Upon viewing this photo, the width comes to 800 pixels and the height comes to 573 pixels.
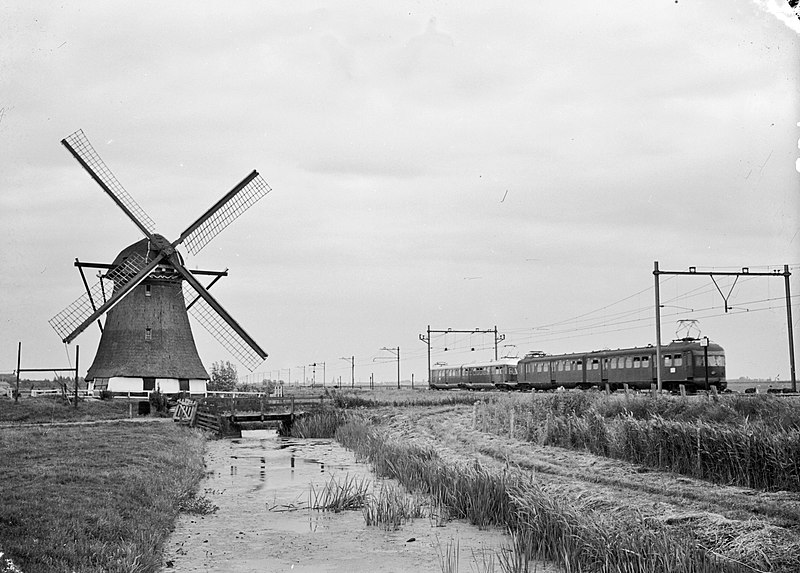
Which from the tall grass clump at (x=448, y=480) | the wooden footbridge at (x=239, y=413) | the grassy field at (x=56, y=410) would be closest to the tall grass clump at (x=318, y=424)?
the wooden footbridge at (x=239, y=413)

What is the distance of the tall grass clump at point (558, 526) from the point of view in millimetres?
10727

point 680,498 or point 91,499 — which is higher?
point 91,499

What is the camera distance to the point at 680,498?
16000mm

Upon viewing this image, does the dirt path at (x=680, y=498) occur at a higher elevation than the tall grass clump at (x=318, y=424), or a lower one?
higher

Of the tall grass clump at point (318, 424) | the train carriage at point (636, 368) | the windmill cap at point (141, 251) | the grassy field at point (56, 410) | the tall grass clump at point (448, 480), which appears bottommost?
the tall grass clump at point (318, 424)

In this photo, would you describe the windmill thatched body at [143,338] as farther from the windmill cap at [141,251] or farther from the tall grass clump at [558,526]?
the tall grass clump at [558,526]

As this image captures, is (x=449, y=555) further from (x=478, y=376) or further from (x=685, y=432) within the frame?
(x=478, y=376)

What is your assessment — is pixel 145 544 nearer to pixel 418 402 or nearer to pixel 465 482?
pixel 465 482

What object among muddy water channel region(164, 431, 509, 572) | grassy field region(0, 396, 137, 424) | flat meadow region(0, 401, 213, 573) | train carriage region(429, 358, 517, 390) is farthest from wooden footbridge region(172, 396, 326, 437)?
train carriage region(429, 358, 517, 390)

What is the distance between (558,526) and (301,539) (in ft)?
15.3

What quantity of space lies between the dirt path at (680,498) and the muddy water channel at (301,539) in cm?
316

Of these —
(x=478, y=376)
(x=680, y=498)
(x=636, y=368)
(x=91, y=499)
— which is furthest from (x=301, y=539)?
(x=478, y=376)

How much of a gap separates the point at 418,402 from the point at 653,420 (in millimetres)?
34417

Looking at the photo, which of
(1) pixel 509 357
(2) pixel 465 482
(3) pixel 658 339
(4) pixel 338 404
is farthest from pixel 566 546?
(1) pixel 509 357
